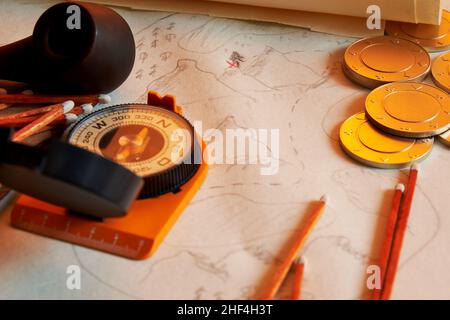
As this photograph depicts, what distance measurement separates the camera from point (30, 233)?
2.62 ft

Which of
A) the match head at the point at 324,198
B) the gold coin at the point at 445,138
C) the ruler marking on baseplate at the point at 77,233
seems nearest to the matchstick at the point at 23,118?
the ruler marking on baseplate at the point at 77,233

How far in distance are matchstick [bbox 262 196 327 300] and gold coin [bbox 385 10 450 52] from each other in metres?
0.39

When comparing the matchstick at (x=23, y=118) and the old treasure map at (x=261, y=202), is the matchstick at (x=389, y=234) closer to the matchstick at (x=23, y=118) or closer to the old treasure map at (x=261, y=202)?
the old treasure map at (x=261, y=202)

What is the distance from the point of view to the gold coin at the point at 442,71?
100 centimetres

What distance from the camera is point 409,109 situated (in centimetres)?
94

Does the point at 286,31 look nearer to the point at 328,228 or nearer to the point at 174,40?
the point at 174,40

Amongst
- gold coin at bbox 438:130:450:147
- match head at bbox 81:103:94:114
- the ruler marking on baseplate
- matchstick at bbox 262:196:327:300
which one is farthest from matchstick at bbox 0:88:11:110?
gold coin at bbox 438:130:450:147

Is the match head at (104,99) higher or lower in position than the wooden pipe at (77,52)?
lower

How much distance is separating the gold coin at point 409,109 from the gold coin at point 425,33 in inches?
5.0

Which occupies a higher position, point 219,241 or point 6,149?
point 6,149

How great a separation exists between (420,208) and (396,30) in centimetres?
39

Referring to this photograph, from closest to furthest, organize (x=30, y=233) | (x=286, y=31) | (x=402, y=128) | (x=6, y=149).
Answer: (x=6, y=149), (x=30, y=233), (x=402, y=128), (x=286, y=31)

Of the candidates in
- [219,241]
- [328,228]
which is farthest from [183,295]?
[328,228]

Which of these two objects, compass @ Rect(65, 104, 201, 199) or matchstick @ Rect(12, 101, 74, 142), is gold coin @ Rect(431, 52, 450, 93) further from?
matchstick @ Rect(12, 101, 74, 142)
